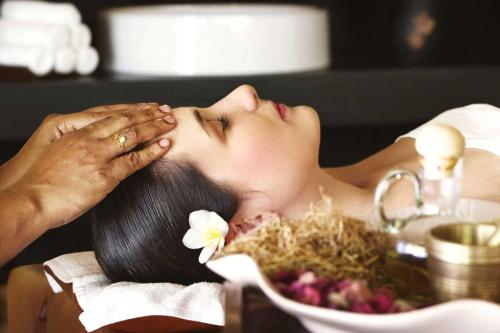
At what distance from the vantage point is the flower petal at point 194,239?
4.86 ft

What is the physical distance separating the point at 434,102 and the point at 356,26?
0.59 meters

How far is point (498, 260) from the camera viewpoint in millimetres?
1064

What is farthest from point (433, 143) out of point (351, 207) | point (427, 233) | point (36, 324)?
point (36, 324)

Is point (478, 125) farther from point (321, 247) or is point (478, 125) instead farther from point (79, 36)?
point (79, 36)

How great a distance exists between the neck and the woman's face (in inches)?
0.8

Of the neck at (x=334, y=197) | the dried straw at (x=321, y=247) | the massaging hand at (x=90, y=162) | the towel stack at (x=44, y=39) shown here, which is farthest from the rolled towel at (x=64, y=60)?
the dried straw at (x=321, y=247)

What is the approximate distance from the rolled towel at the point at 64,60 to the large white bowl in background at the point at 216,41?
0.49 ft

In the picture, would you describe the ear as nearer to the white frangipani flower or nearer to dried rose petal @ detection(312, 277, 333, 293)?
the white frangipani flower

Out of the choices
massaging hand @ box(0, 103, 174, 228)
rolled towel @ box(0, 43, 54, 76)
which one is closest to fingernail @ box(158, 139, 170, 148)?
massaging hand @ box(0, 103, 174, 228)

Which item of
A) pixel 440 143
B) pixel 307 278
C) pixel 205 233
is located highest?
pixel 440 143

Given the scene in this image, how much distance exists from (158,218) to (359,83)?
1.25 metres

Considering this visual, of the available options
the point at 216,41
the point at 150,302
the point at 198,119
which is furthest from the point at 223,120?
the point at 216,41

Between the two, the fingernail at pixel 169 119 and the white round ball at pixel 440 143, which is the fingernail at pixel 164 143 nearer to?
the fingernail at pixel 169 119

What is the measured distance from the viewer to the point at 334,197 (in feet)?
5.74
